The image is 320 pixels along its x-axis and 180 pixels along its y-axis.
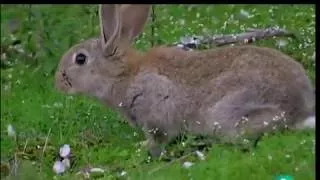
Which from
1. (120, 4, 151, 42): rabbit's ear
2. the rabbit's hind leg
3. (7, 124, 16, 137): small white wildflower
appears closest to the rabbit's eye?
(120, 4, 151, 42): rabbit's ear

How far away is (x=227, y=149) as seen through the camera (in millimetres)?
5645

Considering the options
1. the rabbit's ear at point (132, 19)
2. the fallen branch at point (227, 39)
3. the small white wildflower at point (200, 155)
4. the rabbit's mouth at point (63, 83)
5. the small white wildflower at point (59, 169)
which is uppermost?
the rabbit's ear at point (132, 19)

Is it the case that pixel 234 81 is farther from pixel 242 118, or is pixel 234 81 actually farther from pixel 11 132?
pixel 11 132

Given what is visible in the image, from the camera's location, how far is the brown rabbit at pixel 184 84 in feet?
18.5

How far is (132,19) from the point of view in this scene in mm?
5996

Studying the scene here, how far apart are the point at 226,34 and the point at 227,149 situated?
0.64 meters

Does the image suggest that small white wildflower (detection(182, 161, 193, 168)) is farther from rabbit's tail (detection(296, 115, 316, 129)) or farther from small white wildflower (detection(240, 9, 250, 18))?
small white wildflower (detection(240, 9, 250, 18))

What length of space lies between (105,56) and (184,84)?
45 cm

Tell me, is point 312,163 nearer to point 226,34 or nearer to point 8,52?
point 226,34

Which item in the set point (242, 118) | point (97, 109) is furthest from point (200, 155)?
point (97, 109)

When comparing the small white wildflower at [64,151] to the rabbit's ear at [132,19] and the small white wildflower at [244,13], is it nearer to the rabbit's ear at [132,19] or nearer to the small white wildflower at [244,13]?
the rabbit's ear at [132,19]

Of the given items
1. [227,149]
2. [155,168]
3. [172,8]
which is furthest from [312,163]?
[172,8]

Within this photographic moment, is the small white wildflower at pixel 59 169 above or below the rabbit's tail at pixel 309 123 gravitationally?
below

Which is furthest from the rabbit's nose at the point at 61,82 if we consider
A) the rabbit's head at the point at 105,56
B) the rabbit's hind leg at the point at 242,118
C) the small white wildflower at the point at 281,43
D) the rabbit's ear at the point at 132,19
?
the small white wildflower at the point at 281,43
